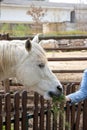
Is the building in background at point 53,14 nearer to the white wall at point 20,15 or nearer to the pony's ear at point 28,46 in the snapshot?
the white wall at point 20,15

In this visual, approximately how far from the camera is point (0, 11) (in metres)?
33.6

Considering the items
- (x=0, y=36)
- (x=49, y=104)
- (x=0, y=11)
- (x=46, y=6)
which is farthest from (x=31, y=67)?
(x=46, y=6)

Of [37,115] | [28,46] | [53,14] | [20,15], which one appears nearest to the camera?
[28,46]

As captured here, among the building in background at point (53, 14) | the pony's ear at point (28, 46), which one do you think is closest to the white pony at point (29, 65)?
the pony's ear at point (28, 46)

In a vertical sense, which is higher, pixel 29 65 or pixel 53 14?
pixel 29 65

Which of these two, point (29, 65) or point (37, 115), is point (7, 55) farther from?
point (37, 115)

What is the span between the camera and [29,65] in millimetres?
3176

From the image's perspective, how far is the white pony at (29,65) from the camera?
315cm

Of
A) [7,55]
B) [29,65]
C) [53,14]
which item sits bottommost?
[53,14]

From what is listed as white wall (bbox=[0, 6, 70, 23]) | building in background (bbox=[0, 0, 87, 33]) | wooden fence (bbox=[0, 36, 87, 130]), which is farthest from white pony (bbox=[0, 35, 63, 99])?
white wall (bbox=[0, 6, 70, 23])

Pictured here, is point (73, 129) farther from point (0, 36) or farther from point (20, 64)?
point (0, 36)

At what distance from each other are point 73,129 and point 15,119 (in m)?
1.05

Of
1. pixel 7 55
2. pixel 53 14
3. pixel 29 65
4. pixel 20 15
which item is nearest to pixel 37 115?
pixel 29 65

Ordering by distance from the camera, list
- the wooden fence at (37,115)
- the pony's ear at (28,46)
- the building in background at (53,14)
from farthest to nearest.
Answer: the building in background at (53,14)
the wooden fence at (37,115)
the pony's ear at (28,46)
